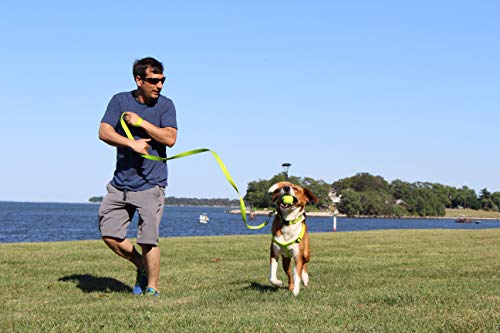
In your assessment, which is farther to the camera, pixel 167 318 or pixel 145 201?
pixel 145 201

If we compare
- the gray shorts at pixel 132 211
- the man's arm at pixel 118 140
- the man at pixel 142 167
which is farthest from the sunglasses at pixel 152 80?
the gray shorts at pixel 132 211

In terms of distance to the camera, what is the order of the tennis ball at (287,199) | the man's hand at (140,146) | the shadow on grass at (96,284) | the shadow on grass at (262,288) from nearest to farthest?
1. the man's hand at (140,146)
2. the tennis ball at (287,199)
3. the shadow on grass at (262,288)
4. the shadow on grass at (96,284)

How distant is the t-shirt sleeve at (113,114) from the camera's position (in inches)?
310

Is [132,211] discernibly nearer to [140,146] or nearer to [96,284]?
[140,146]

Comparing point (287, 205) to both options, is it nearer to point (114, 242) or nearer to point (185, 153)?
point (185, 153)

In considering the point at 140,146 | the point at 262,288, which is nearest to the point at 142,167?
the point at 140,146

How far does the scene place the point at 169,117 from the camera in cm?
804

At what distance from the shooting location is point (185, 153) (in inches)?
307

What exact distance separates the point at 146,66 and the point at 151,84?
0.23 m

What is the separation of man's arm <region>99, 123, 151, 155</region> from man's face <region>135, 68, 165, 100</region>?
1.98ft

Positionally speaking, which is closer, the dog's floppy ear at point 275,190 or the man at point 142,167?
the man at point 142,167

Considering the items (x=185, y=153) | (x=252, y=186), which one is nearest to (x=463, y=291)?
(x=185, y=153)

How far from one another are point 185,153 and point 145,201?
2.51 feet

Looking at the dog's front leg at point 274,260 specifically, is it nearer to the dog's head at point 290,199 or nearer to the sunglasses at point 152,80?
the dog's head at point 290,199
